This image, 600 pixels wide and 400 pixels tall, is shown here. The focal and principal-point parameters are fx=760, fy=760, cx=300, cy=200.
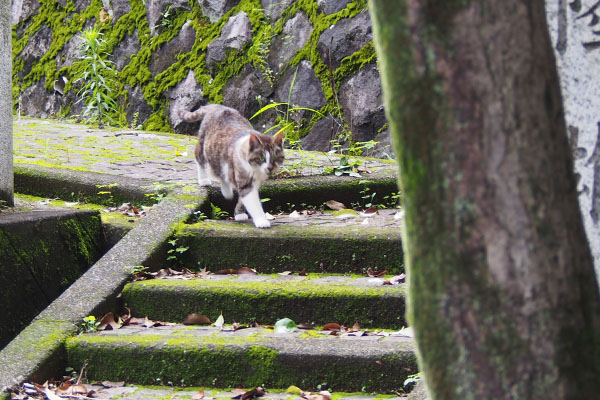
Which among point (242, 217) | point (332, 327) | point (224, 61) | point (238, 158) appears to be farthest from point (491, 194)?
point (224, 61)

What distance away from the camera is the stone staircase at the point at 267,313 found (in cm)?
342

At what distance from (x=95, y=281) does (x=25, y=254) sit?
438 mm

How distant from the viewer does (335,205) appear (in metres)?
5.53

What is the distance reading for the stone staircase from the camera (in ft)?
11.2

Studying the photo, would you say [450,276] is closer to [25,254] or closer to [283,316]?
[283,316]

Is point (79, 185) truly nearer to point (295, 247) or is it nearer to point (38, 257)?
point (38, 257)

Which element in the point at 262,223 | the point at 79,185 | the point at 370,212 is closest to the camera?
the point at 262,223

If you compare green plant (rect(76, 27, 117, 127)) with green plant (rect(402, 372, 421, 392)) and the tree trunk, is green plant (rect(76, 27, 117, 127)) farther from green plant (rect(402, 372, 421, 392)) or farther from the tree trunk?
the tree trunk

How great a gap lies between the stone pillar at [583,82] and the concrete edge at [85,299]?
2527 millimetres

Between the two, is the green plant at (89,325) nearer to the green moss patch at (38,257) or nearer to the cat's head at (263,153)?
the green moss patch at (38,257)

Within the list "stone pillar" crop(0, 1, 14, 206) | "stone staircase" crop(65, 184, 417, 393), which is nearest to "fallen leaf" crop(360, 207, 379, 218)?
"stone staircase" crop(65, 184, 417, 393)

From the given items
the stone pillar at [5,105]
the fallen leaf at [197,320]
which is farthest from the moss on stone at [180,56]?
the fallen leaf at [197,320]

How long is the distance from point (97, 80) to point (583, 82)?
7051 millimetres

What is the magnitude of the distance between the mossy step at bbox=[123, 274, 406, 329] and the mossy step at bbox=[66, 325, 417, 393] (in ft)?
0.55
